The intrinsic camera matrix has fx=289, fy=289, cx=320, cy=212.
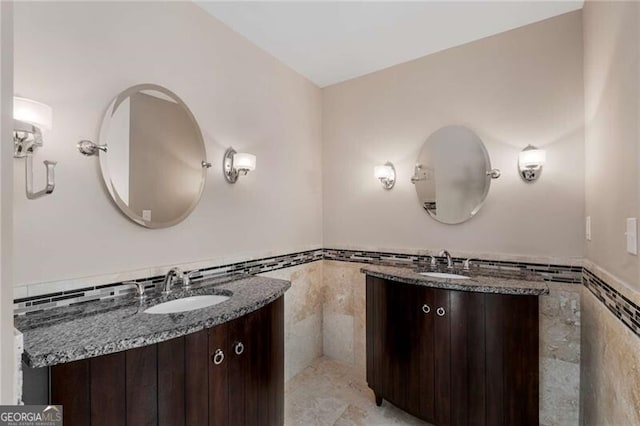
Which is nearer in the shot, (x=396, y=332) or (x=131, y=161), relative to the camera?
(x=131, y=161)

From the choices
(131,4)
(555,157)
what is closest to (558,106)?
(555,157)

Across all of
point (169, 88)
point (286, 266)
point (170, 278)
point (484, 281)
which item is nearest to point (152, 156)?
point (169, 88)

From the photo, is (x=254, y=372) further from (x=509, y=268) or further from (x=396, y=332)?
(x=509, y=268)

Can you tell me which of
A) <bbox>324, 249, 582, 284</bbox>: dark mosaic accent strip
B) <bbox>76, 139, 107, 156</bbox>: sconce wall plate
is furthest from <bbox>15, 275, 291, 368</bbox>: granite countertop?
<bbox>324, 249, 582, 284</bbox>: dark mosaic accent strip

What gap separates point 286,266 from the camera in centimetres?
243

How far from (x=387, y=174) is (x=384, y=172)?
32 millimetres

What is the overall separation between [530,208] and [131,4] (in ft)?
8.71

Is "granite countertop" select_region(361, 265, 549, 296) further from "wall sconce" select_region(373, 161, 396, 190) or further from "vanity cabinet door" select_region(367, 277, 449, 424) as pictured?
"wall sconce" select_region(373, 161, 396, 190)

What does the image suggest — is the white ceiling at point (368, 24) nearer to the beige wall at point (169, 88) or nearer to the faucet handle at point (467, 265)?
the beige wall at point (169, 88)

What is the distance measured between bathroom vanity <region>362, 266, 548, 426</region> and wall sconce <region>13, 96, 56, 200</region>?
182cm

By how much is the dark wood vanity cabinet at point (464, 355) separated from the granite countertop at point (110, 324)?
926 millimetres

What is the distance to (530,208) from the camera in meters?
1.96

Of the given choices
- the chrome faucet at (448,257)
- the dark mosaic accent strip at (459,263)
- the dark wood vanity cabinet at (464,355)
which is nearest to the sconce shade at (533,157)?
the dark mosaic accent strip at (459,263)

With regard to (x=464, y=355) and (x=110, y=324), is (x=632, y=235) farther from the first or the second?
(x=110, y=324)
